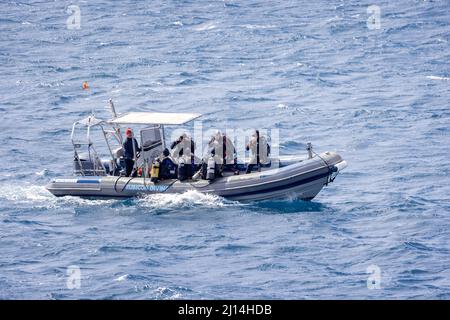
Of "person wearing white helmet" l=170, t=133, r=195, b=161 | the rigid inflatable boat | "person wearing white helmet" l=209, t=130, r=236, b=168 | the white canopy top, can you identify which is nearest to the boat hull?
the rigid inflatable boat

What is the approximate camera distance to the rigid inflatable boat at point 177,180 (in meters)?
28.2

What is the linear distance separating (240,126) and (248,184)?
408 inches

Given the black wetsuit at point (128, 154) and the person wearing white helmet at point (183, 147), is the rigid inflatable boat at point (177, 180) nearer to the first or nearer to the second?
the black wetsuit at point (128, 154)

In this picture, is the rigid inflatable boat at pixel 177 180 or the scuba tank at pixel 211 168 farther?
the scuba tank at pixel 211 168

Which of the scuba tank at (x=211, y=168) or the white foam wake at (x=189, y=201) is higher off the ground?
the scuba tank at (x=211, y=168)

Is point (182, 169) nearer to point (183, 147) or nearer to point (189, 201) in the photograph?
point (183, 147)

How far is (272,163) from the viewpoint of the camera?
29.4 m

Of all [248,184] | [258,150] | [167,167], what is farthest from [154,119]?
[248,184]

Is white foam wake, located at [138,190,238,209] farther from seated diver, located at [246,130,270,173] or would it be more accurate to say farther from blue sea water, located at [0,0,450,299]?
seated diver, located at [246,130,270,173]

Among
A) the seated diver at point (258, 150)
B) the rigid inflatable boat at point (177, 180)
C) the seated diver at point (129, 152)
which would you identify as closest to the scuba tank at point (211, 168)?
the rigid inflatable boat at point (177, 180)

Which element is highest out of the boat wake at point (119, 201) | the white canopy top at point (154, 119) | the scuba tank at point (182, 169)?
the white canopy top at point (154, 119)

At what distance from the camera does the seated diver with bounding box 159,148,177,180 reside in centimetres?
2902

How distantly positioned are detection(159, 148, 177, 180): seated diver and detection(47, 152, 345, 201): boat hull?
216 millimetres

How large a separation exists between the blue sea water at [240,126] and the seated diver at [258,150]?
3.89 ft
